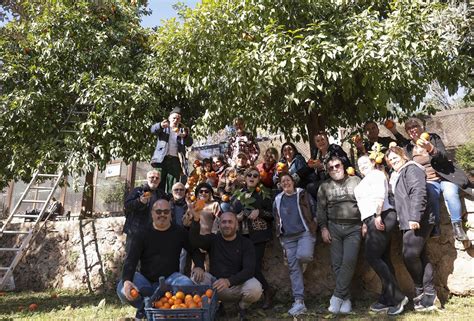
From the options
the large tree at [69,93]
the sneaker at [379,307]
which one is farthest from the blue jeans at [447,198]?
the large tree at [69,93]

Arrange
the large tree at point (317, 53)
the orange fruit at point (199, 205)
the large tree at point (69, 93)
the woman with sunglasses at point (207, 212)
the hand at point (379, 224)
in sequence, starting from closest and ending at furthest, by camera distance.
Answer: the hand at point (379, 224)
the orange fruit at point (199, 205)
the woman with sunglasses at point (207, 212)
the large tree at point (317, 53)
the large tree at point (69, 93)

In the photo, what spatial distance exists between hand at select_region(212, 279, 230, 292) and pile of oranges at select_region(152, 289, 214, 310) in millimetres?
460

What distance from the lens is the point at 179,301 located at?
3746 mm

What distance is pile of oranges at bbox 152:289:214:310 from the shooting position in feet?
12.1

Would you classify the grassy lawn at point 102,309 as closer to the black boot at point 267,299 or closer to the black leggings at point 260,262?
the black boot at point 267,299

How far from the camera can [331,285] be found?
5270mm

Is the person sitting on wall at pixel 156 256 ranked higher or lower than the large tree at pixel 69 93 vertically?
lower

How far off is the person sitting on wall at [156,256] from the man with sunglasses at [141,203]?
2.17ft

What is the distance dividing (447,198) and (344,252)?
51.6 inches

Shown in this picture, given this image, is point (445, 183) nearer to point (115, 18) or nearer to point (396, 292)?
point (396, 292)

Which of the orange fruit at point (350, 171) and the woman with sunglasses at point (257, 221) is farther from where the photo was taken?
the woman with sunglasses at point (257, 221)

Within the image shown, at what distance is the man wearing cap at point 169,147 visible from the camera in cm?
615

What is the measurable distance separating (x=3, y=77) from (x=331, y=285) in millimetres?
6820

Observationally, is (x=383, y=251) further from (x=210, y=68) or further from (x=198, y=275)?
(x=210, y=68)
